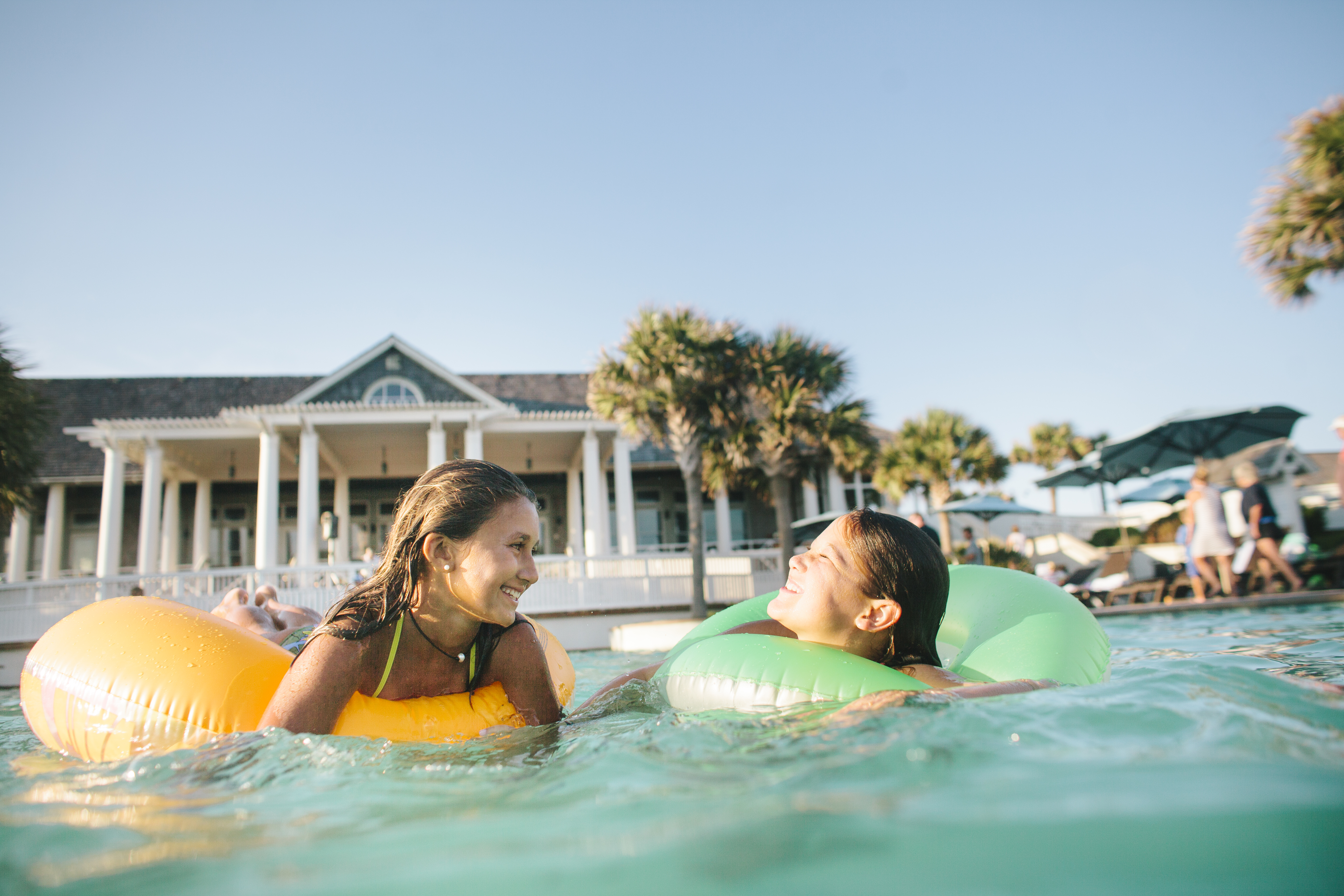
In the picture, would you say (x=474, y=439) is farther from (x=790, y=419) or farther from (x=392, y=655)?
(x=392, y=655)

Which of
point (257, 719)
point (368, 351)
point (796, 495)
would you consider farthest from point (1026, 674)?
point (796, 495)

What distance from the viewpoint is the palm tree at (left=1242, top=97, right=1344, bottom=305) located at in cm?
964

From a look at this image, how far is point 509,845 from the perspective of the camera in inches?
52.0

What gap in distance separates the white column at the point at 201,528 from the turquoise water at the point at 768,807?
63.1ft

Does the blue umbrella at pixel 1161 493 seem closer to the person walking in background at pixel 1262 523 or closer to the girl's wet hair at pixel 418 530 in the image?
the person walking in background at pixel 1262 523

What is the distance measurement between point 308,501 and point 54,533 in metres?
9.47

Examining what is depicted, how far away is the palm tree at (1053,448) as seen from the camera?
36750mm

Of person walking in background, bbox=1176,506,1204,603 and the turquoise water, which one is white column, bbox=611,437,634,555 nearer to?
person walking in background, bbox=1176,506,1204,603

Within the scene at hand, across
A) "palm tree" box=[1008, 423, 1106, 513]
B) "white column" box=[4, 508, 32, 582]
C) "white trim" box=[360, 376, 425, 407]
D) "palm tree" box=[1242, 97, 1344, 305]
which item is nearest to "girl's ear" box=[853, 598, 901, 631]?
"palm tree" box=[1242, 97, 1344, 305]

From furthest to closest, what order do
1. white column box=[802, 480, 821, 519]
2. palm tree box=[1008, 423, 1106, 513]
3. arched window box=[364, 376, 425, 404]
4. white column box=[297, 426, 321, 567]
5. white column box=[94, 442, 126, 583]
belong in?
palm tree box=[1008, 423, 1106, 513], white column box=[802, 480, 821, 519], arched window box=[364, 376, 425, 404], white column box=[94, 442, 126, 583], white column box=[297, 426, 321, 567]

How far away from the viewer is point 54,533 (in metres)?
19.7

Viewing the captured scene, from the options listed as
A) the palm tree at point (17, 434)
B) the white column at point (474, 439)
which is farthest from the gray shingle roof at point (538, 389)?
the palm tree at point (17, 434)

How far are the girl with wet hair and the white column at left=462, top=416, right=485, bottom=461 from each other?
46.7ft

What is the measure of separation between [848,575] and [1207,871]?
5.38 feet
